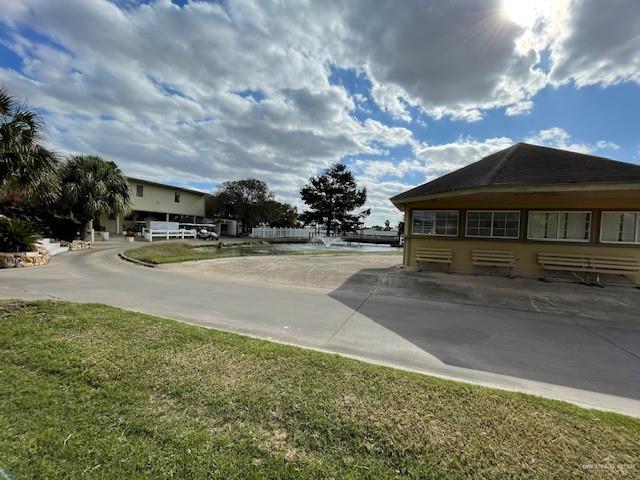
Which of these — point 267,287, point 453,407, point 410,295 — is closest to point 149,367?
point 453,407

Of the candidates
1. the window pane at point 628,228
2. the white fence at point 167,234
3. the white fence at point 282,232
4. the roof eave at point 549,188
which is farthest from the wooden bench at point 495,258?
the white fence at point 282,232

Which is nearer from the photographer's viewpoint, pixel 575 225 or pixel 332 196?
pixel 575 225

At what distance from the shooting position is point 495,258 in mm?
10789

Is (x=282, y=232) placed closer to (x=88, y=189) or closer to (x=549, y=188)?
(x=88, y=189)

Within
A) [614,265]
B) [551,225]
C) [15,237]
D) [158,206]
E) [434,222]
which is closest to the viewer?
[614,265]

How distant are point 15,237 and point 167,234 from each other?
53.4 feet

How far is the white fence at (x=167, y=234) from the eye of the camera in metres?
25.4

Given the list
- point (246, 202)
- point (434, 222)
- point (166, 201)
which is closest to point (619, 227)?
point (434, 222)

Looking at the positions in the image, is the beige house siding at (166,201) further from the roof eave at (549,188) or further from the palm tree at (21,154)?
the roof eave at (549,188)

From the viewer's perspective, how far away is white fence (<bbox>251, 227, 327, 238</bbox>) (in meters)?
38.1

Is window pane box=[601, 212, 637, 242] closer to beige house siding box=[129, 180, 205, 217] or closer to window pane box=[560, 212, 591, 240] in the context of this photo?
window pane box=[560, 212, 591, 240]

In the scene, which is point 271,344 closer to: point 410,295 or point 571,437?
point 571,437

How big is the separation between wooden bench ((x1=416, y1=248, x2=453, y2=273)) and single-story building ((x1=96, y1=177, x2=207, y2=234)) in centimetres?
2884

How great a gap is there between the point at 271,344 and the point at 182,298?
12.8 feet
